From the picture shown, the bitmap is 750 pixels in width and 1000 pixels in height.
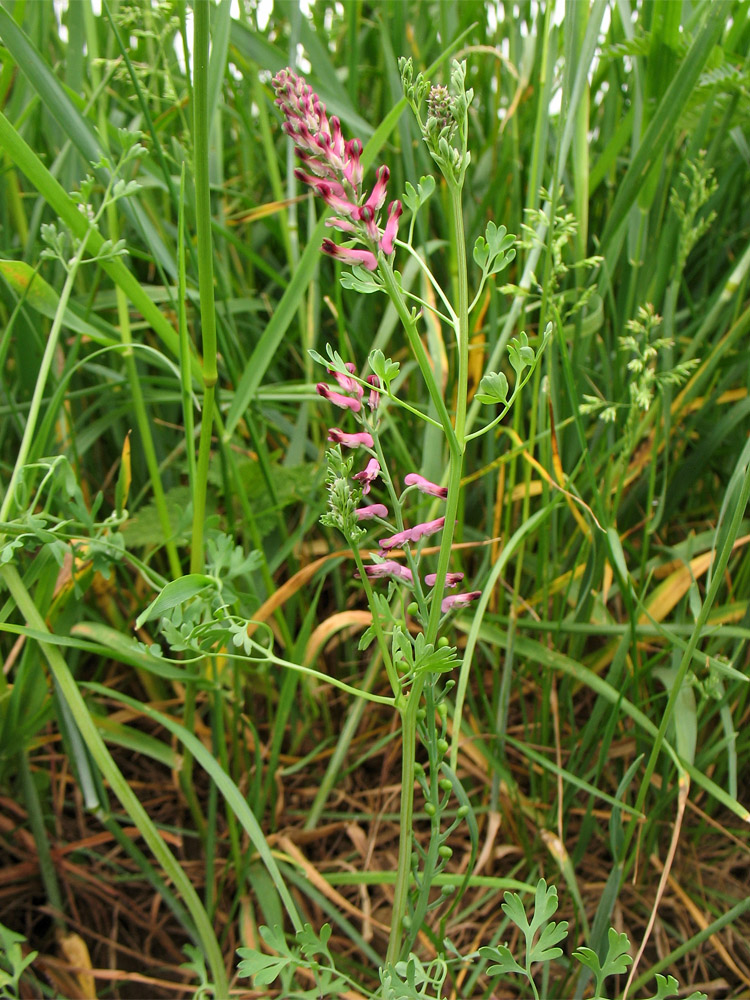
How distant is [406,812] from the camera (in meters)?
0.68

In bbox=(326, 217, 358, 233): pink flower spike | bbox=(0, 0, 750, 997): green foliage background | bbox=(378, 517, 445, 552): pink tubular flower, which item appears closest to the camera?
bbox=(326, 217, 358, 233): pink flower spike

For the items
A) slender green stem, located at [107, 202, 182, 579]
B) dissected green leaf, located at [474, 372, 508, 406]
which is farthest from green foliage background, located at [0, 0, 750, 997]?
dissected green leaf, located at [474, 372, 508, 406]

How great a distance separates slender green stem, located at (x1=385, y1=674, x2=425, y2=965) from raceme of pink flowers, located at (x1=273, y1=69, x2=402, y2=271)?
1.11ft

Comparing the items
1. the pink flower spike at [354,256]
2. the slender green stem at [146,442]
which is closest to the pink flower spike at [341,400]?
the pink flower spike at [354,256]

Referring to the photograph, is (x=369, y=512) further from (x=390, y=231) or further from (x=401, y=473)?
(x=401, y=473)

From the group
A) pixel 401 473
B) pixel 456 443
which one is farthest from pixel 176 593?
pixel 401 473

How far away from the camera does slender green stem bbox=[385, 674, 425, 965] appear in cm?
65

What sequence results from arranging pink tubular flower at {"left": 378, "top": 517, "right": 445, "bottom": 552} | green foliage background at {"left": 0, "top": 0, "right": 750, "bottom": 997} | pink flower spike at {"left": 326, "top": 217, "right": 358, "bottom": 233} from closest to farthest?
pink flower spike at {"left": 326, "top": 217, "right": 358, "bottom": 233}
pink tubular flower at {"left": 378, "top": 517, "right": 445, "bottom": 552}
green foliage background at {"left": 0, "top": 0, "right": 750, "bottom": 997}

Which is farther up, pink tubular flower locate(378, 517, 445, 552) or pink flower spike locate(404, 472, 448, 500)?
pink flower spike locate(404, 472, 448, 500)

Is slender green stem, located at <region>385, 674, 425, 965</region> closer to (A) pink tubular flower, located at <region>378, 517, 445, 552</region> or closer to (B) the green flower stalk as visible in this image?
(B) the green flower stalk

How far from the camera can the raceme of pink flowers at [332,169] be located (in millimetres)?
539

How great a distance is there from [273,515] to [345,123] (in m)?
0.60

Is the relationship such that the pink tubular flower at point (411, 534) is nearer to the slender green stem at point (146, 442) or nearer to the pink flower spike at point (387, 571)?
the pink flower spike at point (387, 571)

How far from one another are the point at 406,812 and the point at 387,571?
0.71 feet
